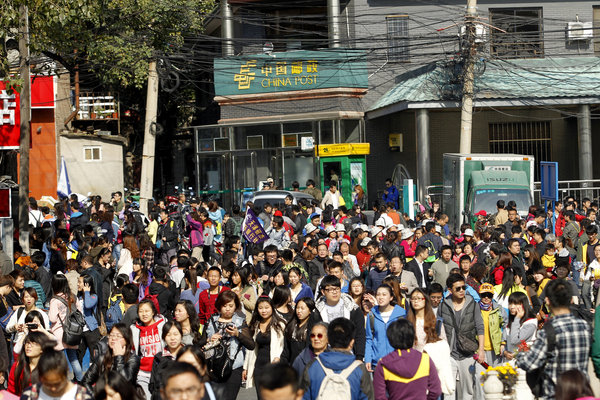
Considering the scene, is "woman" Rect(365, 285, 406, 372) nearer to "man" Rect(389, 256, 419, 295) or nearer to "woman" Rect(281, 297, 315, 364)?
"woman" Rect(281, 297, 315, 364)

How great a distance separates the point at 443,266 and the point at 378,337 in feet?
14.5

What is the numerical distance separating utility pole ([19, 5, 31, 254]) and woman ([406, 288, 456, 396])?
1108 centimetres

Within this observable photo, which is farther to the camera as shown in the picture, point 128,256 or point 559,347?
point 128,256

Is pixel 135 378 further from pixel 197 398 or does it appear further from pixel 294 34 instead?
pixel 294 34

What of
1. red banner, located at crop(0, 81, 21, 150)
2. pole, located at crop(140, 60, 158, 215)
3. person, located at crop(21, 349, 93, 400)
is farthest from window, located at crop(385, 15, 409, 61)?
person, located at crop(21, 349, 93, 400)

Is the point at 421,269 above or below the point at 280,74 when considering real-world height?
below

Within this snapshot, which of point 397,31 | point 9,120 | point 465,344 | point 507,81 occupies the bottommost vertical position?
point 465,344

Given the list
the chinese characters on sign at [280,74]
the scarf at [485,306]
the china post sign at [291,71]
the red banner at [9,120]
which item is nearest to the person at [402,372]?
the scarf at [485,306]

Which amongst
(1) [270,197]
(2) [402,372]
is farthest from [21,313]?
(1) [270,197]

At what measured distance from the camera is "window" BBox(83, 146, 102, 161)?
38.4m

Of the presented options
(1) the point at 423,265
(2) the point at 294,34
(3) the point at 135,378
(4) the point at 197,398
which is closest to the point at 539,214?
(1) the point at 423,265

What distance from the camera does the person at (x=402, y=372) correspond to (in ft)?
24.7

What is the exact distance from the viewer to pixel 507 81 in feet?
109

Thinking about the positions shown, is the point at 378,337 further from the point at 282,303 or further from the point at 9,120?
the point at 9,120
